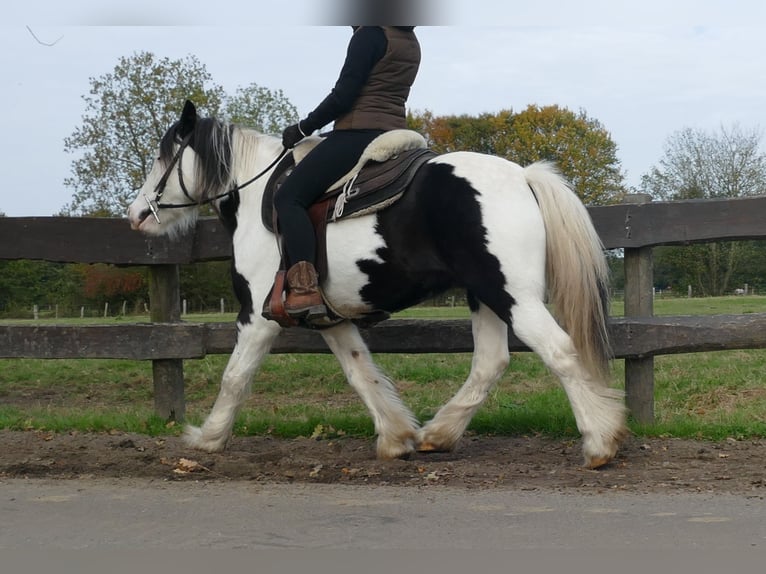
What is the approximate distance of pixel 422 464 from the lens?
529 cm

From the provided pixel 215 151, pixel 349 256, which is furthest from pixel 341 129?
pixel 215 151

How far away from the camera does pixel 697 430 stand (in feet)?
19.5

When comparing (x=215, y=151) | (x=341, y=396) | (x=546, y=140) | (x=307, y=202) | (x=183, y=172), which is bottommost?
(x=341, y=396)

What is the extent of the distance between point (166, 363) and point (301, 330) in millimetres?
1191

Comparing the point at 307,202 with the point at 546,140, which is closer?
the point at 307,202

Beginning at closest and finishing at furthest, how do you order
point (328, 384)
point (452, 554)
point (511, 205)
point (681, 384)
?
point (452, 554) → point (511, 205) → point (681, 384) → point (328, 384)

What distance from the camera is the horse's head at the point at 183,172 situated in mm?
6176

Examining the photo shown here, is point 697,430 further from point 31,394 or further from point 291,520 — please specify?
point 31,394

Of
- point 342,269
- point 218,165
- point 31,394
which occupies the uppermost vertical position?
point 218,165

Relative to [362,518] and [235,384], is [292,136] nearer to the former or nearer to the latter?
[235,384]

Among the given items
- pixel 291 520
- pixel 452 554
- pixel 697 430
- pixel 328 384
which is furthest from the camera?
pixel 328 384

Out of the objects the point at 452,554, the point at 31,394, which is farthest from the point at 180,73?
the point at 452,554

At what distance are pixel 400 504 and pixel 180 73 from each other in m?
28.6

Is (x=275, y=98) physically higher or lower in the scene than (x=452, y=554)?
higher
